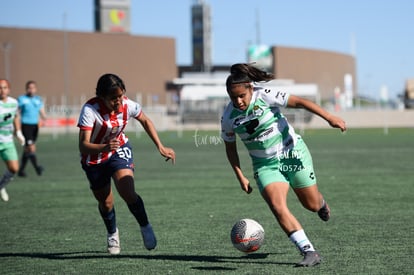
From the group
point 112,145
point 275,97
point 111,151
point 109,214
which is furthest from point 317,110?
point 109,214

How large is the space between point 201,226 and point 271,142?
2891mm

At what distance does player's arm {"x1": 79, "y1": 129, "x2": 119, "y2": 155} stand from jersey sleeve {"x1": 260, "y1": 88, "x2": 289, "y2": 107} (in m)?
1.46

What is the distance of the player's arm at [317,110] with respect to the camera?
281 inches

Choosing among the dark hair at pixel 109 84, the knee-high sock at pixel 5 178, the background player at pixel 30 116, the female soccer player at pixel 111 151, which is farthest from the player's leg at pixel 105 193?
the background player at pixel 30 116

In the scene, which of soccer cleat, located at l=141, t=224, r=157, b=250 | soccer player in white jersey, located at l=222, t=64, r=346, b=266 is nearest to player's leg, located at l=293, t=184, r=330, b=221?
soccer player in white jersey, located at l=222, t=64, r=346, b=266

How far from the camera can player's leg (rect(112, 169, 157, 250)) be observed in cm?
826

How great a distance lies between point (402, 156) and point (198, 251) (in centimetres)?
1587

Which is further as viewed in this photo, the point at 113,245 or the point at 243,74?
the point at 113,245

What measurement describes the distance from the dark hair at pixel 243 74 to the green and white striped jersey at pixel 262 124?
21cm

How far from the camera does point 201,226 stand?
10.3m

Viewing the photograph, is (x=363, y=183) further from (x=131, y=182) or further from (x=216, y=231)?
(x=131, y=182)

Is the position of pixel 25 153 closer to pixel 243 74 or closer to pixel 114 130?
pixel 114 130

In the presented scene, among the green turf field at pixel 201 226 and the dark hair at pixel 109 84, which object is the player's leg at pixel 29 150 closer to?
the green turf field at pixel 201 226

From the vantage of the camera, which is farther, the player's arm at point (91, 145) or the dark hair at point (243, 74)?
the player's arm at point (91, 145)
